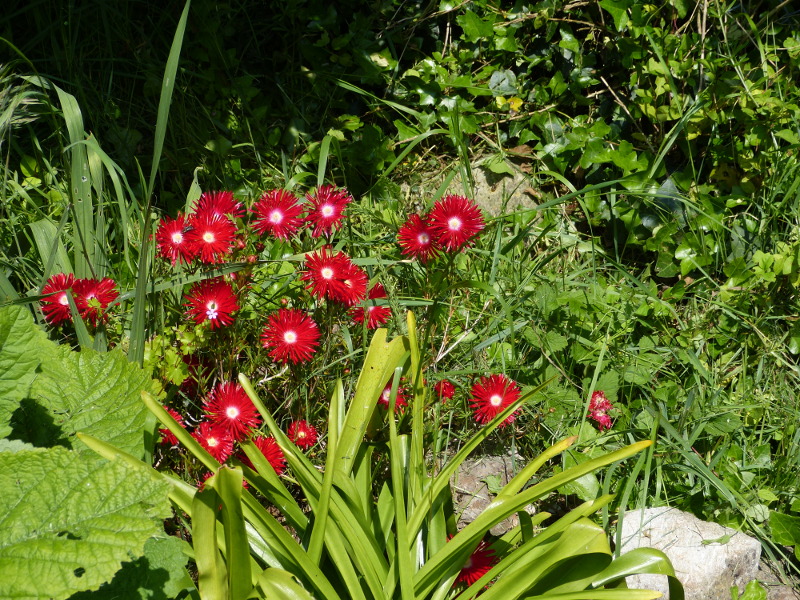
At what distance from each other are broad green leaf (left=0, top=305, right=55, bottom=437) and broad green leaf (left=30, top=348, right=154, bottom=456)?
0.45ft

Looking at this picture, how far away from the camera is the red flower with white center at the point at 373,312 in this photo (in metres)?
2.17

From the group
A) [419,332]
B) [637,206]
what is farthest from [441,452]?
[637,206]

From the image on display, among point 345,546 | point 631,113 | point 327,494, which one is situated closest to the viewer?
point 327,494

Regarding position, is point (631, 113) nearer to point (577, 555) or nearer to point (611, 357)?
point (611, 357)

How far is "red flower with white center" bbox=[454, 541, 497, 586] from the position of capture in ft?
5.97

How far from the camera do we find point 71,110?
2174mm

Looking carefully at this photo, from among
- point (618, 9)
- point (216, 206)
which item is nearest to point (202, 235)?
point (216, 206)

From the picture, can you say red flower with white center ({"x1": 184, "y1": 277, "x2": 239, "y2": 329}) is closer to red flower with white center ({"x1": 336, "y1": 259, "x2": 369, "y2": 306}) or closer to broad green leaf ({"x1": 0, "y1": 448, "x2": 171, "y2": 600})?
red flower with white center ({"x1": 336, "y1": 259, "x2": 369, "y2": 306})

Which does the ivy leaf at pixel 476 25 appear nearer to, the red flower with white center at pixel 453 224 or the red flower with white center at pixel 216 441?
the red flower with white center at pixel 453 224

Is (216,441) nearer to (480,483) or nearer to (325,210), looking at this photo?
(325,210)

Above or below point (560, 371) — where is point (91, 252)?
above

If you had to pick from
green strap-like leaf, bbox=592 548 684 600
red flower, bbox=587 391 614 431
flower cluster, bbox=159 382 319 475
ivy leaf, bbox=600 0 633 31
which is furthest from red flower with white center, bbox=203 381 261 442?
ivy leaf, bbox=600 0 633 31

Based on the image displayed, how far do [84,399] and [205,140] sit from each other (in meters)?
1.94

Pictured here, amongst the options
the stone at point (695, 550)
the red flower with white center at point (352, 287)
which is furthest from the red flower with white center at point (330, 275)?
the stone at point (695, 550)
